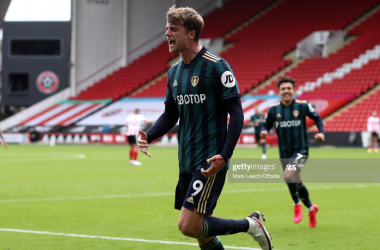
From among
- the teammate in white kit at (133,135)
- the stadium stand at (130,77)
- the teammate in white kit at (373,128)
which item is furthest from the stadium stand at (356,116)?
the stadium stand at (130,77)

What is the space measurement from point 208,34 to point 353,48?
12.6 m

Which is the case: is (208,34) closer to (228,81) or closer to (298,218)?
(298,218)

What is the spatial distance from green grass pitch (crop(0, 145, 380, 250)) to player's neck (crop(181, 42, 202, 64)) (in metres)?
2.64

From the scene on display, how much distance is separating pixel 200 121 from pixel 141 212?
505cm

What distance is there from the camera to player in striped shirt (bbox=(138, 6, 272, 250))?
455 cm

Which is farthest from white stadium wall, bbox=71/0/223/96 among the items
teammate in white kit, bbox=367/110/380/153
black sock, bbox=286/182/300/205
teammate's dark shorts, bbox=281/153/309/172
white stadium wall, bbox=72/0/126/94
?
black sock, bbox=286/182/300/205

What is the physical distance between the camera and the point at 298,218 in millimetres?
8320

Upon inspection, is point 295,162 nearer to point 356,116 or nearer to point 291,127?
point 291,127

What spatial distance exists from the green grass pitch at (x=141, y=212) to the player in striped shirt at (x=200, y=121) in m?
2.09

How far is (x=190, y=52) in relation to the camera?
4754 mm

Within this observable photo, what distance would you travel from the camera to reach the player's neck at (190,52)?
15.5ft

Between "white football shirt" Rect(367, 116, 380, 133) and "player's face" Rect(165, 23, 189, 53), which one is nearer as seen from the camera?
"player's face" Rect(165, 23, 189, 53)

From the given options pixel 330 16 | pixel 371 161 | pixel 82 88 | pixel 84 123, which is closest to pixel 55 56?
pixel 82 88

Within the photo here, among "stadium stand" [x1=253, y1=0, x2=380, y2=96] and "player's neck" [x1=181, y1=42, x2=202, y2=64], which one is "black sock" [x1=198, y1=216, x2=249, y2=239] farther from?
"stadium stand" [x1=253, y1=0, x2=380, y2=96]
